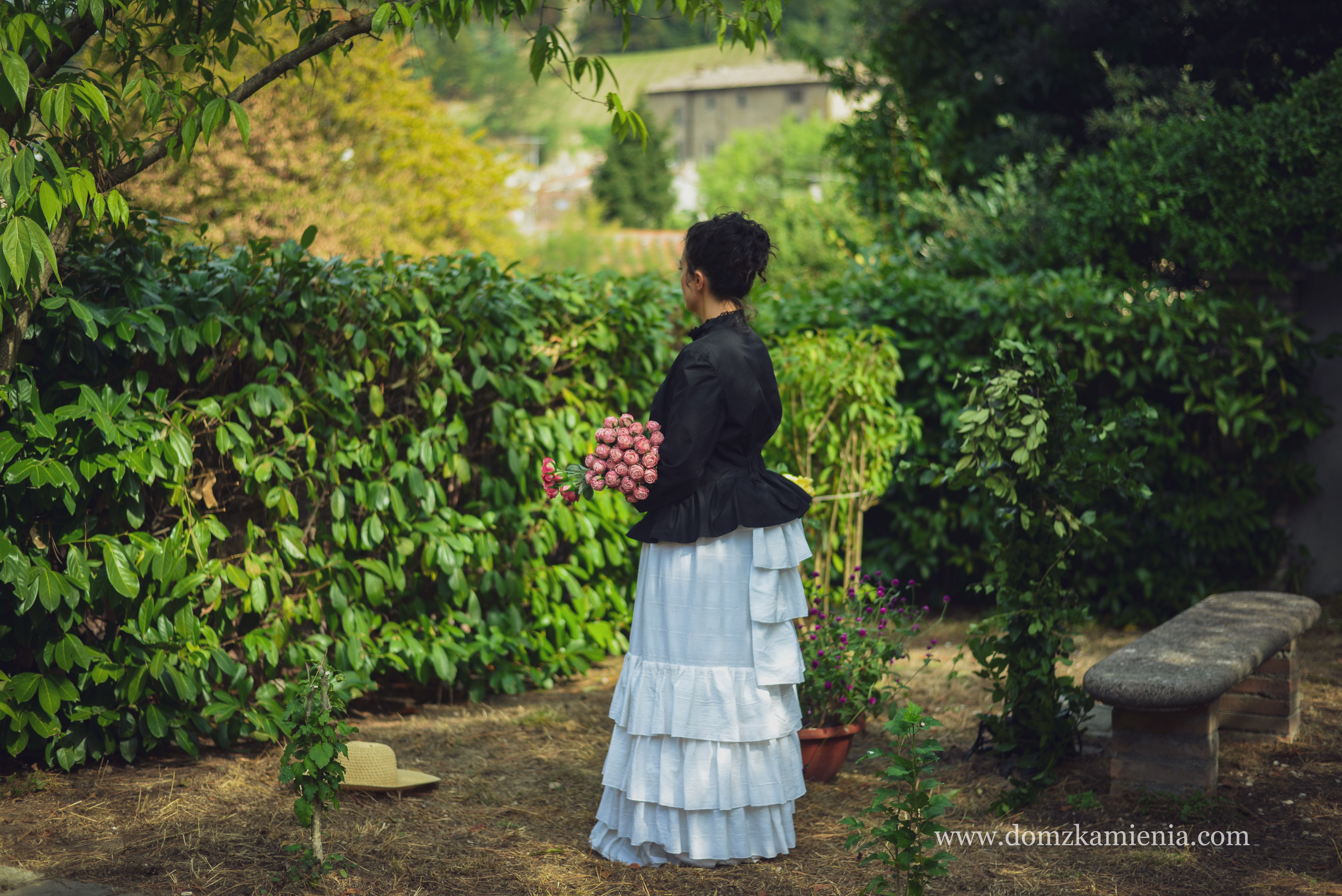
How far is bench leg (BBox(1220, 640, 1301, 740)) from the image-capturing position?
4168mm

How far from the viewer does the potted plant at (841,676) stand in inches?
152

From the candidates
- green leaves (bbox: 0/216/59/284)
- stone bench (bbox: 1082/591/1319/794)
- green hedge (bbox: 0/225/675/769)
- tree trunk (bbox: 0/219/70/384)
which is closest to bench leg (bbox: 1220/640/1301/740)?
stone bench (bbox: 1082/591/1319/794)

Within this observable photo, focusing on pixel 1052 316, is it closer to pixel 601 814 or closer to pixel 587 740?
pixel 587 740

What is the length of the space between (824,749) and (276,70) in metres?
2.89

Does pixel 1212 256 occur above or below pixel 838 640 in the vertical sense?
above

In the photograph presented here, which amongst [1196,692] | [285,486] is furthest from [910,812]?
[285,486]

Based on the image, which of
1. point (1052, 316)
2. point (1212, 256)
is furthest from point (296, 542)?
point (1212, 256)

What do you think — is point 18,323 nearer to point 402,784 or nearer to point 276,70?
point 276,70

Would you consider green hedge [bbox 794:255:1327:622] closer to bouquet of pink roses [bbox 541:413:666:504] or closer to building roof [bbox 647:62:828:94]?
bouquet of pink roses [bbox 541:413:666:504]

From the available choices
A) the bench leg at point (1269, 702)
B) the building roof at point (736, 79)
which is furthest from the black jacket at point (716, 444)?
the building roof at point (736, 79)

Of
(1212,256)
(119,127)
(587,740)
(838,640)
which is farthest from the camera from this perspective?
(1212,256)

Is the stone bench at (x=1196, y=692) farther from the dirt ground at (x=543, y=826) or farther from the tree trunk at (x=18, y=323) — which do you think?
the tree trunk at (x=18, y=323)

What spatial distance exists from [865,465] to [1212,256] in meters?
2.50

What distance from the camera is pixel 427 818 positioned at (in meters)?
3.50
